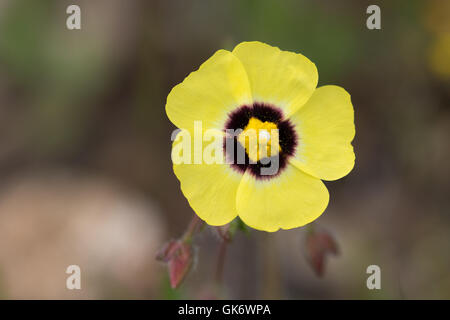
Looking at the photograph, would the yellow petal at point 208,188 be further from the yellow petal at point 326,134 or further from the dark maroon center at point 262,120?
the yellow petal at point 326,134

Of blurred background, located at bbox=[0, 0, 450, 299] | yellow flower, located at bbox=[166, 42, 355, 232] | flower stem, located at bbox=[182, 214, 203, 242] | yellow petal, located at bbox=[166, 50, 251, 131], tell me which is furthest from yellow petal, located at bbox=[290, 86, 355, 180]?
blurred background, located at bbox=[0, 0, 450, 299]

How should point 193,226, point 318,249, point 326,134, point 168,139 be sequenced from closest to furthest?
→ 1. point 326,134
2. point 193,226
3. point 318,249
4. point 168,139

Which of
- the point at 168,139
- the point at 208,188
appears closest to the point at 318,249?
the point at 208,188

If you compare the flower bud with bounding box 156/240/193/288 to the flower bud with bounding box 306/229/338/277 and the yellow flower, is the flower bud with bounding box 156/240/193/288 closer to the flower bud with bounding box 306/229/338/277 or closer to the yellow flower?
the yellow flower

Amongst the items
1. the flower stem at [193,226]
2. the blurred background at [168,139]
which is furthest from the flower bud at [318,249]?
the blurred background at [168,139]

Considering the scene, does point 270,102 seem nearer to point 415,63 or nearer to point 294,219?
point 294,219

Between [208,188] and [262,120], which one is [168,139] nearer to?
[262,120]
